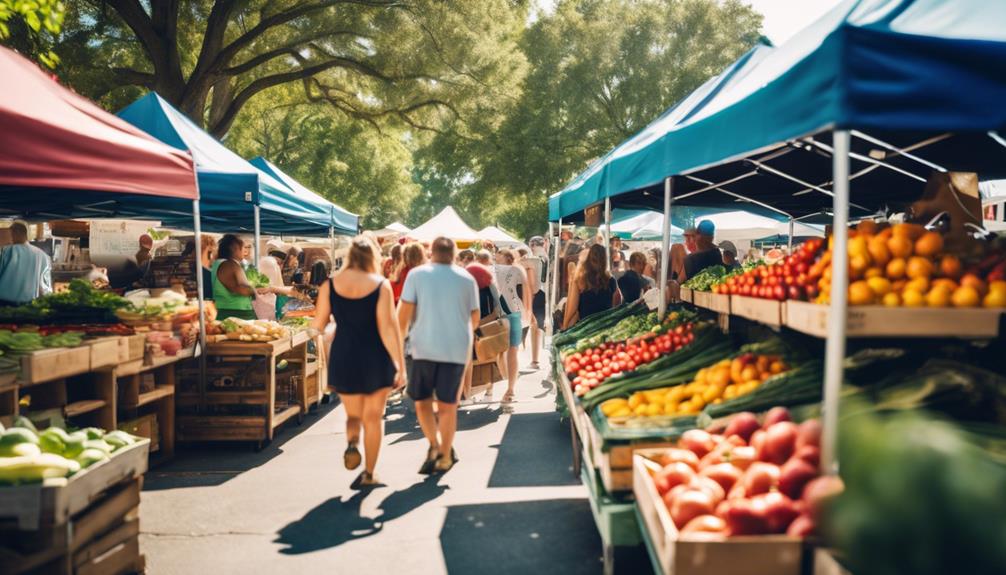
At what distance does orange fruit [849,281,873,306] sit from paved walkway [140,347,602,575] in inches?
84.8

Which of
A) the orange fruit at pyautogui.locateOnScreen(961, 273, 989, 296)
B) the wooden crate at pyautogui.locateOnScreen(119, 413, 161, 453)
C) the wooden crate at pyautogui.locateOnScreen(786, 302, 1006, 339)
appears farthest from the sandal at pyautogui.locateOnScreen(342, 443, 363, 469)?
the orange fruit at pyautogui.locateOnScreen(961, 273, 989, 296)

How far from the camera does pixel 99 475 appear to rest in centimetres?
355

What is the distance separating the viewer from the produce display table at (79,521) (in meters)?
3.14

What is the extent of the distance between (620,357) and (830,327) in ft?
9.76

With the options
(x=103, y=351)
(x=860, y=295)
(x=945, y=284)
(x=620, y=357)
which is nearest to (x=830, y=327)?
(x=860, y=295)

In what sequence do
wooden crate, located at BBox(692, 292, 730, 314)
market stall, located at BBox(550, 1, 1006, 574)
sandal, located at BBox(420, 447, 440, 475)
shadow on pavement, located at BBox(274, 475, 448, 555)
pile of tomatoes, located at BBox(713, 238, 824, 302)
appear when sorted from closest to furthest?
market stall, located at BBox(550, 1, 1006, 574)
pile of tomatoes, located at BBox(713, 238, 824, 302)
shadow on pavement, located at BBox(274, 475, 448, 555)
wooden crate, located at BBox(692, 292, 730, 314)
sandal, located at BBox(420, 447, 440, 475)

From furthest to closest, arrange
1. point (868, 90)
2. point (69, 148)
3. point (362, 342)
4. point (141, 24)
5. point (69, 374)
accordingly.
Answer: point (141, 24) → point (362, 342) → point (69, 374) → point (69, 148) → point (868, 90)

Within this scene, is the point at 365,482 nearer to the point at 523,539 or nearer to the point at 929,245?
the point at 523,539

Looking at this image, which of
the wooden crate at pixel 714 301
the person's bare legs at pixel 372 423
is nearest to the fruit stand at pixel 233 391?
the person's bare legs at pixel 372 423

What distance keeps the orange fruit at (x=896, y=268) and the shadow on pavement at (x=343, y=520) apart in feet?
11.5

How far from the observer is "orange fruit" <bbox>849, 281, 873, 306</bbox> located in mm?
3053

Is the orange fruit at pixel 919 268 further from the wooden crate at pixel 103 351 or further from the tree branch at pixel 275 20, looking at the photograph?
the tree branch at pixel 275 20

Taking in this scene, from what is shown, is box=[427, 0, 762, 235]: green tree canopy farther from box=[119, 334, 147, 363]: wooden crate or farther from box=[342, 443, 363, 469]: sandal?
box=[342, 443, 363, 469]: sandal

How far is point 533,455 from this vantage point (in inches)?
262
